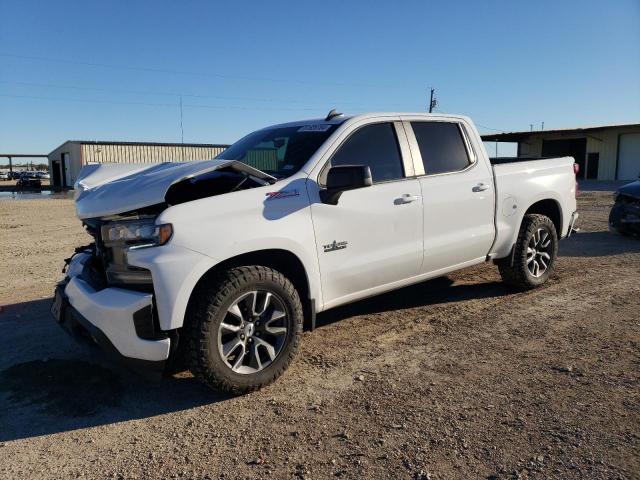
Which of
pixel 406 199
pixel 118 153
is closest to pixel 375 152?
pixel 406 199

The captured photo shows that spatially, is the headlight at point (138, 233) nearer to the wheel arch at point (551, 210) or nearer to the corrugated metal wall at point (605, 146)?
the wheel arch at point (551, 210)

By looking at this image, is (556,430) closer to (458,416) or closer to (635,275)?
(458,416)

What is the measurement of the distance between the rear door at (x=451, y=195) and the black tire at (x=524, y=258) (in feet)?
1.88

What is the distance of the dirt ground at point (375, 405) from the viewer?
293cm

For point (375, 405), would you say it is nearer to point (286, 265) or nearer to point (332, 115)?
point (286, 265)

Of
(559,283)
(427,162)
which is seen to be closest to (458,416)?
(427,162)

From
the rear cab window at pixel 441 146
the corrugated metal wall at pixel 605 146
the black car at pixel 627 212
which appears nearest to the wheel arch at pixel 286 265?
the rear cab window at pixel 441 146

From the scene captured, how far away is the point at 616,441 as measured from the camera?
3.02 metres

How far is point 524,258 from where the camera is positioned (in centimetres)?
596

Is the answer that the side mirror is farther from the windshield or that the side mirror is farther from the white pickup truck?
the windshield

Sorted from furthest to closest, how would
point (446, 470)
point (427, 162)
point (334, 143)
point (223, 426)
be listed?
point (427, 162) < point (334, 143) < point (223, 426) < point (446, 470)

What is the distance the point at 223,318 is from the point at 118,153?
42.9 m

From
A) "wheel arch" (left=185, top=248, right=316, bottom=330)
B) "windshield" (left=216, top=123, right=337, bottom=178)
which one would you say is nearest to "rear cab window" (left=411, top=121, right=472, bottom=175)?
"windshield" (left=216, top=123, right=337, bottom=178)

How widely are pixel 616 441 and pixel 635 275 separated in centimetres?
464
